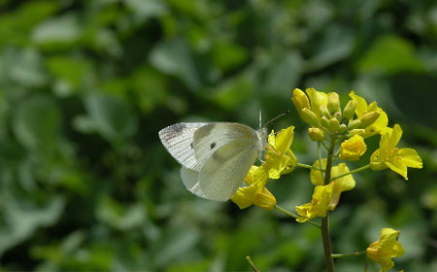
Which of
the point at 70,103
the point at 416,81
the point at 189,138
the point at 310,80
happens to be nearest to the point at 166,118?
the point at 70,103

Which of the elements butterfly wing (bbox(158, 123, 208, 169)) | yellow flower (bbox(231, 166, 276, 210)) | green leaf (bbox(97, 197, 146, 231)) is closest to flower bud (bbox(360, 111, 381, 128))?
yellow flower (bbox(231, 166, 276, 210))

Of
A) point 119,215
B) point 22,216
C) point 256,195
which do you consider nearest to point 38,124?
point 22,216

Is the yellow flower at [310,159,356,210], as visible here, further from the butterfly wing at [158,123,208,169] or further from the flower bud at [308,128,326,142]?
the butterfly wing at [158,123,208,169]

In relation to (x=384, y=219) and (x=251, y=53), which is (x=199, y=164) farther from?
(x=251, y=53)

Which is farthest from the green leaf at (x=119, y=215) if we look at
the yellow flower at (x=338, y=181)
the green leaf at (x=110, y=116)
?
the yellow flower at (x=338, y=181)

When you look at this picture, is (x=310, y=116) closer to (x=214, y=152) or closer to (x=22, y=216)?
(x=214, y=152)
